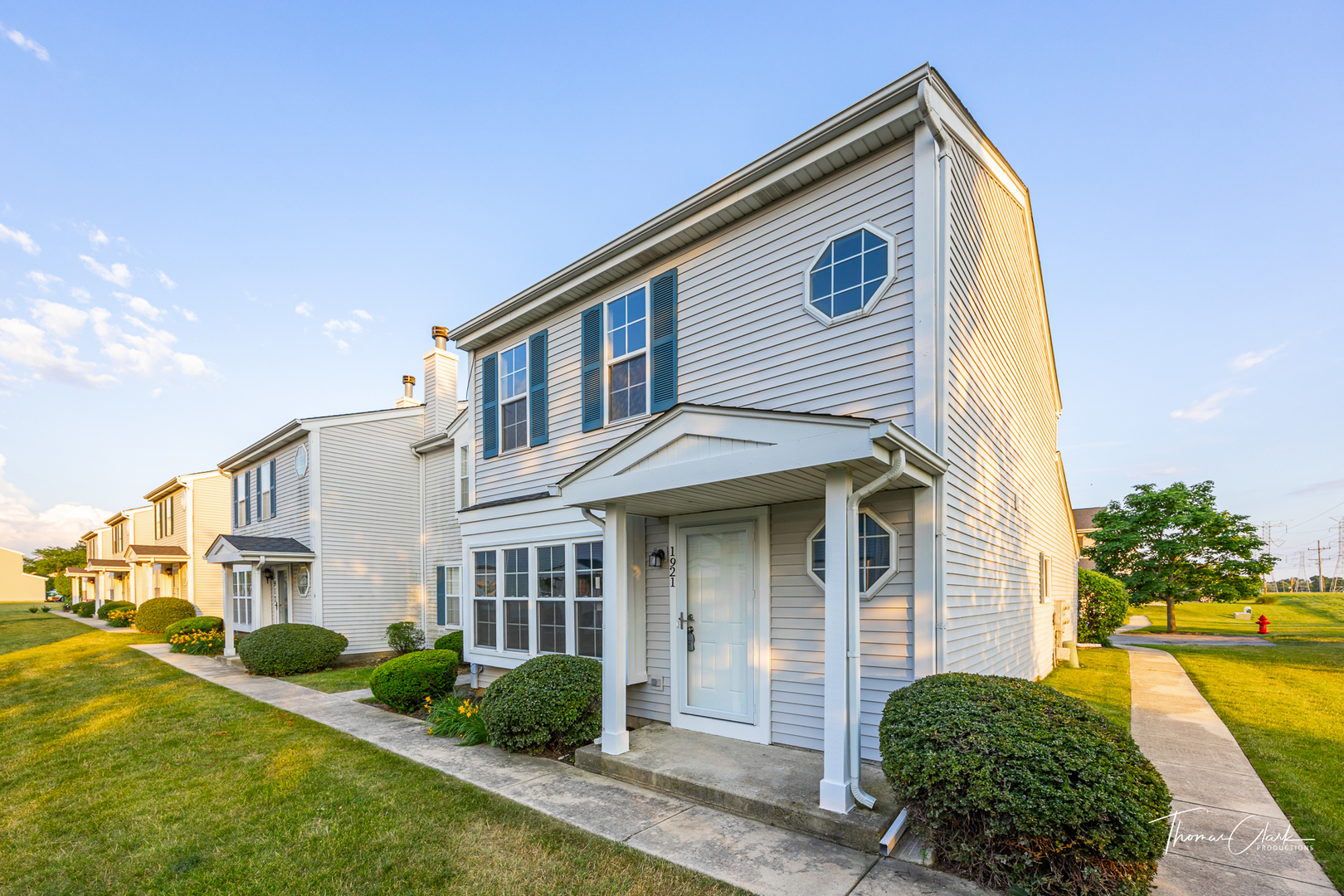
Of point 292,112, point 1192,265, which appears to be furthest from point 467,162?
point 1192,265

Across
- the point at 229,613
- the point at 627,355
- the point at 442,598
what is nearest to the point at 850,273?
the point at 627,355

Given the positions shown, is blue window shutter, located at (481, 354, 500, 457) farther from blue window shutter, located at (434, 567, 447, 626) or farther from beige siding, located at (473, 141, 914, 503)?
blue window shutter, located at (434, 567, 447, 626)

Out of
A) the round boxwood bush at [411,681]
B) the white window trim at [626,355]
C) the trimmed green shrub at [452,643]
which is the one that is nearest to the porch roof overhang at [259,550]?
the trimmed green shrub at [452,643]

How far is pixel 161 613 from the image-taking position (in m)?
21.6

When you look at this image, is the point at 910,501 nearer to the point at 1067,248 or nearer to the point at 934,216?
the point at 934,216

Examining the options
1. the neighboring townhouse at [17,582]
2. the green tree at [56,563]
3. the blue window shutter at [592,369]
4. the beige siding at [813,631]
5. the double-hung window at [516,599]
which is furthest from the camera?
the neighboring townhouse at [17,582]

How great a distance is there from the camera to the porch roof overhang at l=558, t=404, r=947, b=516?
404cm

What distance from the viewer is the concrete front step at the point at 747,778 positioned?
13.1 ft

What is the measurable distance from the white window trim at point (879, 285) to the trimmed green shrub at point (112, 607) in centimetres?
3459

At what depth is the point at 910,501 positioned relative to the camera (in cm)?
490

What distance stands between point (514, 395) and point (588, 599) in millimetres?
3621

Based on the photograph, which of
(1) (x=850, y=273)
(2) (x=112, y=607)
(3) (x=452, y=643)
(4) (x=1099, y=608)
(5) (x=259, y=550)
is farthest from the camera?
(2) (x=112, y=607)

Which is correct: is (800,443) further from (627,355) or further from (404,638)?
(404,638)

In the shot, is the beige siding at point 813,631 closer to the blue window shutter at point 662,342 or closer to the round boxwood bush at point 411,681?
the blue window shutter at point 662,342
